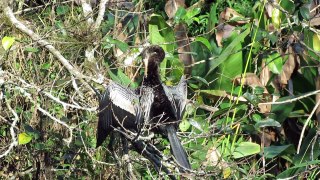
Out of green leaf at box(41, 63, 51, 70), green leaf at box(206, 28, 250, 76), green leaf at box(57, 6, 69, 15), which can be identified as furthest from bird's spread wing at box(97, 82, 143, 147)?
green leaf at box(206, 28, 250, 76)

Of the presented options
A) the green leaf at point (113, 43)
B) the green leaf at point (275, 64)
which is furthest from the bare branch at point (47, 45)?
the green leaf at point (275, 64)

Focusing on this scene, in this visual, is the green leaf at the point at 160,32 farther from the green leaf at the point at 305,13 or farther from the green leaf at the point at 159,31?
the green leaf at the point at 305,13

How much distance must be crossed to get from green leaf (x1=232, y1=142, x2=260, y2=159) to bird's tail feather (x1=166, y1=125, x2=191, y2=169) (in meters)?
1.20

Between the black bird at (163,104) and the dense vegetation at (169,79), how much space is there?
3.6 inches

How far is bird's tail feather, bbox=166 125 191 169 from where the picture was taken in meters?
4.27

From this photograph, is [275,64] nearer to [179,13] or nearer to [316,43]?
[316,43]

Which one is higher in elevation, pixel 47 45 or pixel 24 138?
pixel 47 45

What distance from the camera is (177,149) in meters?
4.33

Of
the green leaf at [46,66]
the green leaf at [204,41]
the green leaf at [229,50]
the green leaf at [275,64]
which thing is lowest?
the green leaf at [275,64]

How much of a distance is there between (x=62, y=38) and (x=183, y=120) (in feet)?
3.06

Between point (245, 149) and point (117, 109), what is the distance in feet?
4.74

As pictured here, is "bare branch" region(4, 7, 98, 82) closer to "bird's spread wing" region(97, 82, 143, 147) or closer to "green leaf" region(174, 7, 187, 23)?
"bird's spread wing" region(97, 82, 143, 147)

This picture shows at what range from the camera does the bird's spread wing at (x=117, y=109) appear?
4.44m

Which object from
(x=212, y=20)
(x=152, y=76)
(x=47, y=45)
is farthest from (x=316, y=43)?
(x=47, y=45)
